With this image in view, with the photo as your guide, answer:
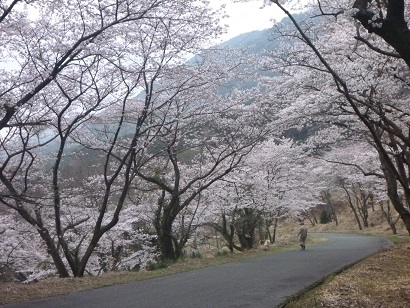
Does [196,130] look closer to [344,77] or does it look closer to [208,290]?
[344,77]

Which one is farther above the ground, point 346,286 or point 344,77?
point 344,77

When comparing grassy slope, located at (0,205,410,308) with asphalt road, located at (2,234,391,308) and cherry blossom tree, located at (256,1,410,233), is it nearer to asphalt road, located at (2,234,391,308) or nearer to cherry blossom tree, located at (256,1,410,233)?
asphalt road, located at (2,234,391,308)

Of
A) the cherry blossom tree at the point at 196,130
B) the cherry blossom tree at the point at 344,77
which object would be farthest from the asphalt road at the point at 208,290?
the cherry blossom tree at the point at 196,130

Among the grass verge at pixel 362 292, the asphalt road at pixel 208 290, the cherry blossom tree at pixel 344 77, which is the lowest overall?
the grass verge at pixel 362 292

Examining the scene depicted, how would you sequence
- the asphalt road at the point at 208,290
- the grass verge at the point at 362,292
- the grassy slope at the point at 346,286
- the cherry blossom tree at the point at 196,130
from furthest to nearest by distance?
the cherry blossom tree at the point at 196,130
the asphalt road at the point at 208,290
the grassy slope at the point at 346,286
the grass verge at the point at 362,292

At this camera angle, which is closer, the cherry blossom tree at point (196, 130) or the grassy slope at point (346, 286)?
the grassy slope at point (346, 286)

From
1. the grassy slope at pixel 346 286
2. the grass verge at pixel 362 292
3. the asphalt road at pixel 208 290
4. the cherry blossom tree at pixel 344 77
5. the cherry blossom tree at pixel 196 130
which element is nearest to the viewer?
the grass verge at pixel 362 292

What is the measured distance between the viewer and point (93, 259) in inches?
910

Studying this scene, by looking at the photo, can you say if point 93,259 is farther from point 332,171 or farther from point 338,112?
point 332,171

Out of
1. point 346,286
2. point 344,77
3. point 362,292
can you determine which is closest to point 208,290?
point 346,286

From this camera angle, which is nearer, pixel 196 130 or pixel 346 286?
pixel 346 286

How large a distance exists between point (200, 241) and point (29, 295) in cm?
2089

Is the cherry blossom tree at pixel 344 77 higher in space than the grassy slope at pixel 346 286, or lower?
higher

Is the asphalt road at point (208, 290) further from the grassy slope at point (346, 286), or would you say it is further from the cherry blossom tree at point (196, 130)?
the cherry blossom tree at point (196, 130)
